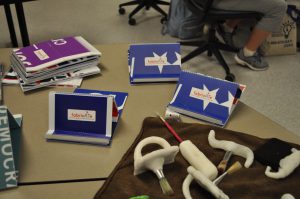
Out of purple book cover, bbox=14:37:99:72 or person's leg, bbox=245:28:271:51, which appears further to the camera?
person's leg, bbox=245:28:271:51

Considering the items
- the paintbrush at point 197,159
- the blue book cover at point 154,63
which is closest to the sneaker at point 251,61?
the blue book cover at point 154,63

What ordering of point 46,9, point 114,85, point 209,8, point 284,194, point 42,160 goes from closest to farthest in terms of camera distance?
1. point 284,194
2. point 42,160
3. point 114,85
4. point 209,8
5. point 46,9

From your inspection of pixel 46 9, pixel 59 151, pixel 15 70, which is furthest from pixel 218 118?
pixel 46 9

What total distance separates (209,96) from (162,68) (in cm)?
25

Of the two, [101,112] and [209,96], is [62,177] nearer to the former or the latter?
[101,112]

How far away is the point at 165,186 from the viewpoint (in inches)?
34.2

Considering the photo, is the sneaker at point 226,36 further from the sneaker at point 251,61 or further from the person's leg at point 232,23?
the sneaker at point 251,61

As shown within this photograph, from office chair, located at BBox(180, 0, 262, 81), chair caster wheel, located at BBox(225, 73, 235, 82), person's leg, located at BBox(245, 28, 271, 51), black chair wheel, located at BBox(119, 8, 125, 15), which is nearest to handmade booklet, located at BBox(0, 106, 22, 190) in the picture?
office chair, located at BBox(180, 0, 262, 81)

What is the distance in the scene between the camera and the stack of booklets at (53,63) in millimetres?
1239

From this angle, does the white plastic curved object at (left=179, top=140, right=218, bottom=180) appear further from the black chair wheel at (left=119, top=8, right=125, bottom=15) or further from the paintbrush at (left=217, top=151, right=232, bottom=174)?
the black chair wheel at (left=119, top=8, right=125, bottom=15)

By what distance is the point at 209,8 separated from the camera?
7.55ft

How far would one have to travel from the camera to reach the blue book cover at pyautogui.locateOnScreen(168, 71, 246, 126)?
3.69ft

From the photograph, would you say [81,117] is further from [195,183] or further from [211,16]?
[211,16]

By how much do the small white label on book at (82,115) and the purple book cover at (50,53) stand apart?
32 cm
